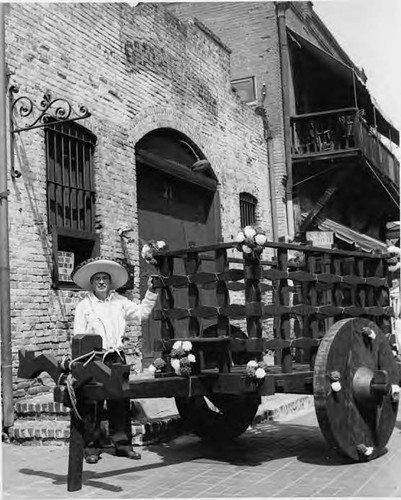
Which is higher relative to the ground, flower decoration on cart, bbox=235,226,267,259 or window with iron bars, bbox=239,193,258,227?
window with iron bars, bbox=239,193,258,227

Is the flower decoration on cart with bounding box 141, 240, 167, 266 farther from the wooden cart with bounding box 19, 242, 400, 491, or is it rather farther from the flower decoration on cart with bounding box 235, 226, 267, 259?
the flower decoration on cart with bounding box 235, 226, 267, 259

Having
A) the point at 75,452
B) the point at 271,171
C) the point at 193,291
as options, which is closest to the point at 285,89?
the point at 271,171

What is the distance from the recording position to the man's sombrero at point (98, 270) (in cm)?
547

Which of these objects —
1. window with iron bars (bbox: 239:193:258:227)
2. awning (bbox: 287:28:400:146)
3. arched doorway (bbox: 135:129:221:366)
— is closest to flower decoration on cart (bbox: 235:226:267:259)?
arched doorway (bbox: 135:129:221:366)

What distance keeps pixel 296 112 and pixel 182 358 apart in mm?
12846

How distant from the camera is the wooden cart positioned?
455 cm

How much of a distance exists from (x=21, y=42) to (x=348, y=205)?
13.2 metres

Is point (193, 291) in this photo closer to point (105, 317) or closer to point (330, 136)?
point (105, 317)

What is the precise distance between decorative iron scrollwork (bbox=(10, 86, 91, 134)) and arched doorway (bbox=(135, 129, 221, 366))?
221 cm

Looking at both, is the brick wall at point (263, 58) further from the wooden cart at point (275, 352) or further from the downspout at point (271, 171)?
the wooden cart at point (275, 352)

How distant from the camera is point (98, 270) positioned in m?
5.53

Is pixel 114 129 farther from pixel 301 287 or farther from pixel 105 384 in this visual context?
pixel 105 384

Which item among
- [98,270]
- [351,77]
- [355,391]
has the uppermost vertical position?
[351,77]

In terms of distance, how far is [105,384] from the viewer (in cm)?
440
